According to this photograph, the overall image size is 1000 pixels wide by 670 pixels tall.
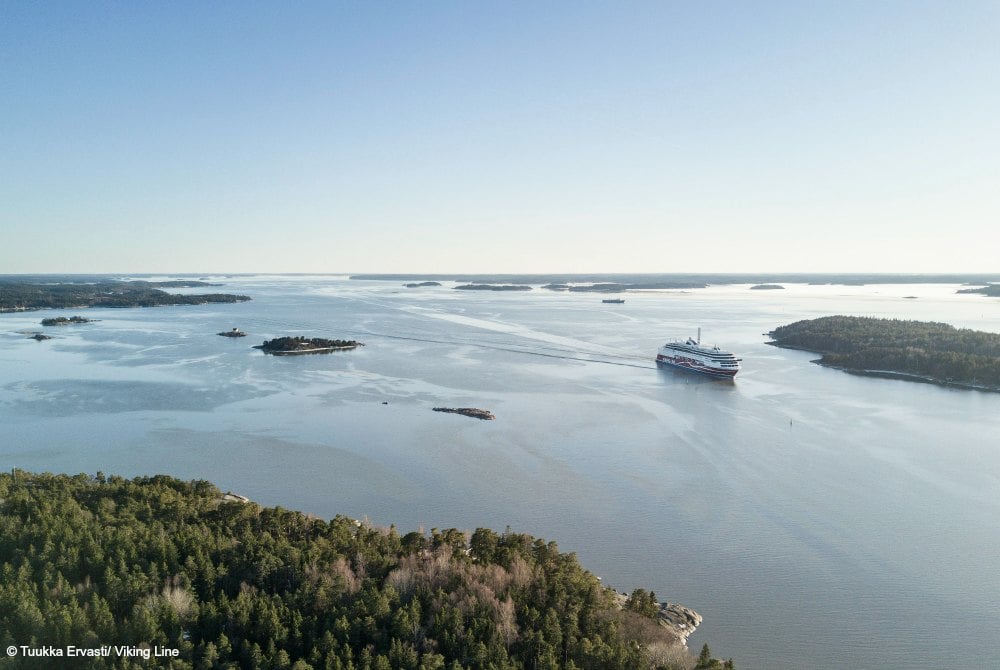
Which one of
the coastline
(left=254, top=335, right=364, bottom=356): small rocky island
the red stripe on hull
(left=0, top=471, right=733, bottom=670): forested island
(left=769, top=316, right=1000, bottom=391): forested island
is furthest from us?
(left=254, top=335, right=364, bottom=356): small rocky island

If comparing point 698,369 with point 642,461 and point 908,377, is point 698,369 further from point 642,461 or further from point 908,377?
point 642,461

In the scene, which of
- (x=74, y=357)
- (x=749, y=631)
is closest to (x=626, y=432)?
(x=749, y=631)

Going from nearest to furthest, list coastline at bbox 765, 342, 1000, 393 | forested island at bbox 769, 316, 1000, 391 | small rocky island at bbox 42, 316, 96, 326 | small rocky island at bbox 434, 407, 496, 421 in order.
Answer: small rocky island at bbox 434, 407, 496, 421, coastline at bbox 765, 342, 1000, 393, forested island at bbox 769, 316, 1000, 391, small rocky island at bbox 42, 316, 96, 326

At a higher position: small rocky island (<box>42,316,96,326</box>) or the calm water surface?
small rocky island (<box>42,316,96,326</box>)

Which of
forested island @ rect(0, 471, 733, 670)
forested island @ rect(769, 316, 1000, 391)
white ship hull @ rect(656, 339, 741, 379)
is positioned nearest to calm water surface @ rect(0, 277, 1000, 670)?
white ship hull @ rect(656, 339, 741, 379)

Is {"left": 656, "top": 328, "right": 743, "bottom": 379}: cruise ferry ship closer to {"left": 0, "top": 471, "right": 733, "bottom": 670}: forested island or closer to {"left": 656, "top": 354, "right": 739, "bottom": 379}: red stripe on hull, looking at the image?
{"left": 656, "top": 354, "right": 739, "bottom": 379}: red stripe on hull

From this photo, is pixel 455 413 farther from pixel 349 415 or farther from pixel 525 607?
pixel 525 607

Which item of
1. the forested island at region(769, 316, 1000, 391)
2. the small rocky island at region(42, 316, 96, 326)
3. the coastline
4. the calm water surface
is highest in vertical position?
the forested island at region(769, 316, 1000, 391)

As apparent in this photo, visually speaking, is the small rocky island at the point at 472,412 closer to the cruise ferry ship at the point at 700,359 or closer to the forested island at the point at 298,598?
the forested island at the point at 298,598
